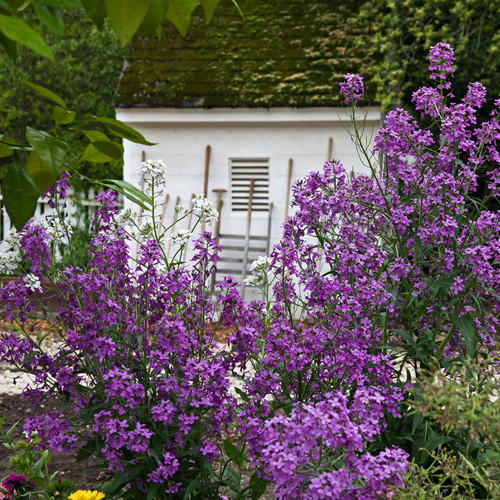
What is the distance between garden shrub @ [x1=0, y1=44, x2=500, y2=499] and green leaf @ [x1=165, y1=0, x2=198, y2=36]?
1124mm

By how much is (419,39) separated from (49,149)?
868cm

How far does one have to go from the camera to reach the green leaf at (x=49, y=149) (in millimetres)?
918

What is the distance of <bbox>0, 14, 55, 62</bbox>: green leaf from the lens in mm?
745

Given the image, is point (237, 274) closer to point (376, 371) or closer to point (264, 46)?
point (264, 46)

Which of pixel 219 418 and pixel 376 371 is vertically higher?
pixel 376 371

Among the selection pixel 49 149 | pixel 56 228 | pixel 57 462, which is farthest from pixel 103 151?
pixel 57 462

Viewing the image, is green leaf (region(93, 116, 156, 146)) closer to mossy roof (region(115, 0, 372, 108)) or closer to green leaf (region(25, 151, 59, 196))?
green leaf (region(25, 151, 59, 196))

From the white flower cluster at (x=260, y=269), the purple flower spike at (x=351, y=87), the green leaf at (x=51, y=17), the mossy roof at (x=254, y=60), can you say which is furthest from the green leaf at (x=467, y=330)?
the mossy roof at (x=254, y=60)

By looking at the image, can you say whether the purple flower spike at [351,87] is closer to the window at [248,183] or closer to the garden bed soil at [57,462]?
the garden bed soil at [57,462]

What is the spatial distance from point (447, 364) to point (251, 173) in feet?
24.2

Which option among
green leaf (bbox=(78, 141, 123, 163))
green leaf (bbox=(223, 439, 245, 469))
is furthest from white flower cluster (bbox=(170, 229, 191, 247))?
green leaf (bbox=(78, 141, 123, 163))

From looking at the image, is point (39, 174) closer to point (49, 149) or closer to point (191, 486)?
point (49, 149)

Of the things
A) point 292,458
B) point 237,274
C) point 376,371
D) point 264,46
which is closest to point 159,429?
point 376,371

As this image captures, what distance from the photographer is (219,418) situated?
211cm
